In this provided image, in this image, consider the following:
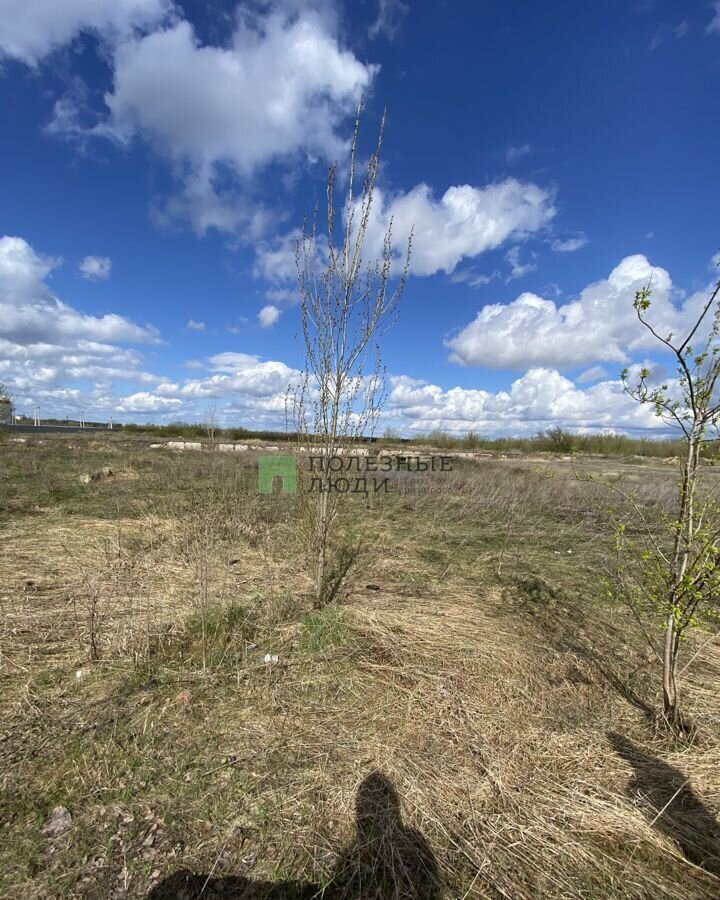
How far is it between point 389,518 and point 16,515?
636 cm

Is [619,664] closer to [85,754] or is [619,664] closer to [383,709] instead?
[383,709]

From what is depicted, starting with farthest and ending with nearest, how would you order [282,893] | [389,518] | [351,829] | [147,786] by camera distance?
[389,518], [147,786], [351,829], [282,893]

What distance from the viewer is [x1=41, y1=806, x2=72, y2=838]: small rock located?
5.49ft

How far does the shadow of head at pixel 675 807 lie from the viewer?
66.2 inches

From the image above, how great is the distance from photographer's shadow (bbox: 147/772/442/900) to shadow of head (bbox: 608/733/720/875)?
106 centimetres

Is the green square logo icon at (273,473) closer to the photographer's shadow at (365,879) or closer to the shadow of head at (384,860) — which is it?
the shadow of head at (384,860)

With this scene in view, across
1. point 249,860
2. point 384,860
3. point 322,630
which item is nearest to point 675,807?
point 384,860

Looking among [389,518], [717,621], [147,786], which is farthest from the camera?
[389,518]

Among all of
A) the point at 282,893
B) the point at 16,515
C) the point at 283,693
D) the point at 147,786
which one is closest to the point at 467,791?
the point at 282,893

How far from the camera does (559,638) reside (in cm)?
345

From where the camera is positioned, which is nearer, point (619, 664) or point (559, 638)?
point (619, 664)

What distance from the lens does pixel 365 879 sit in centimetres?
156

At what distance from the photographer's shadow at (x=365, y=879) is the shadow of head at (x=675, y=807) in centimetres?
106

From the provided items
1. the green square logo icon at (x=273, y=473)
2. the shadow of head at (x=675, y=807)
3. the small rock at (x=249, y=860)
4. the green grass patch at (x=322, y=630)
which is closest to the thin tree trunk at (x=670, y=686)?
the shadow of head at (x=675, y=807)
